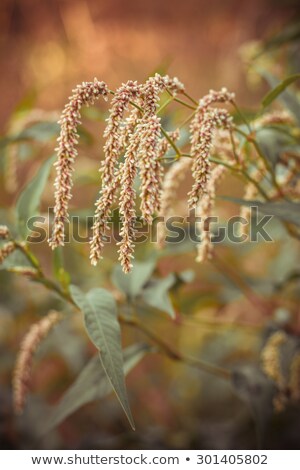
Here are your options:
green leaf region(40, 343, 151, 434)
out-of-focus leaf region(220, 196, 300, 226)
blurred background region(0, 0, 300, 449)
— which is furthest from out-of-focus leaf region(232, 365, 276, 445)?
out-of-focus leaf region(220, 196, 300, 226)

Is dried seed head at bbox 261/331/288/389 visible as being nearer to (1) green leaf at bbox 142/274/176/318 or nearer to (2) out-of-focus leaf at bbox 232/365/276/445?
(2) out-of-focus leaf at bbox 232/365/276/445

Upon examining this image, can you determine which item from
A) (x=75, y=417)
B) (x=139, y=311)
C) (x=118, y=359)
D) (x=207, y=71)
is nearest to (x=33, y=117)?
(x=139, y=311)

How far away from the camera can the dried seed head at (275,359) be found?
30.7 inches

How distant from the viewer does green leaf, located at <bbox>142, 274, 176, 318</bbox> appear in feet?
2.16

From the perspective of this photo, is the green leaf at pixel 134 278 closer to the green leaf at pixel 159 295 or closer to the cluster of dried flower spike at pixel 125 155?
the green leaf at pixel 159 295

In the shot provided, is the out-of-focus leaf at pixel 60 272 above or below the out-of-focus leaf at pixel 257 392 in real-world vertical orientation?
above

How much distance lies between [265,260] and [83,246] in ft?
2.09

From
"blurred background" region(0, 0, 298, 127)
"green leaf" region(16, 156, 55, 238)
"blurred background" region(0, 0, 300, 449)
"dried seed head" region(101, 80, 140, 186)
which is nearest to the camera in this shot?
"dried seed head" region(101, 80, 140, 186)

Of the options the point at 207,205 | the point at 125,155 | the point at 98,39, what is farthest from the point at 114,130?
the point at 98,39

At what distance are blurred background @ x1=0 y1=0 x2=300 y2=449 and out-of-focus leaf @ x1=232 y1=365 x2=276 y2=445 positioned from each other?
0.03ft

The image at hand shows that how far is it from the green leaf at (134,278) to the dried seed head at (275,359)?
214 mm

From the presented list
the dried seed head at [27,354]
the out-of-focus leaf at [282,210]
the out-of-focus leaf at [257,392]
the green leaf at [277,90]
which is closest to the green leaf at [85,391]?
the dried seed head at [27,354]

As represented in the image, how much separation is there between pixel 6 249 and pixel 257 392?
39 centimetres
